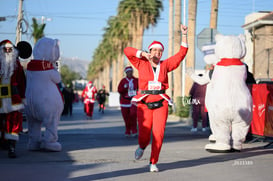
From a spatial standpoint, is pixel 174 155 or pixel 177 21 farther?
pixel 177 21

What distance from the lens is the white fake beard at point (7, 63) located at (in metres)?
8.74

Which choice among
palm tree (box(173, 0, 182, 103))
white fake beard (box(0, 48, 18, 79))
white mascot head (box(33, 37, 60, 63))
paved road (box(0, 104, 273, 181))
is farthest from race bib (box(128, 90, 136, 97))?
palm tree (box(173, 0, 182, 103))

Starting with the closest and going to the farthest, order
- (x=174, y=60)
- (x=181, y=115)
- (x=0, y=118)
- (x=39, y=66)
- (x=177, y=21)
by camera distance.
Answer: (x=174, y=60), (x=0, y=118), (x=39, y=66), (x=181, y=115), (x=177, y=21)

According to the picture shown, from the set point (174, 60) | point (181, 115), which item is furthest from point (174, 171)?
point (181, 115)

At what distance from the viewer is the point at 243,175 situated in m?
6.67

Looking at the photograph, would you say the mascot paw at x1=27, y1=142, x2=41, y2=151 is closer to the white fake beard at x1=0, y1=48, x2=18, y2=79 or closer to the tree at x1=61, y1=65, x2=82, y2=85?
the white fake beard at x1=0, y1=48, x2=18, y2=79

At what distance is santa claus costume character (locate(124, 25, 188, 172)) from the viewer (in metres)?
7.03

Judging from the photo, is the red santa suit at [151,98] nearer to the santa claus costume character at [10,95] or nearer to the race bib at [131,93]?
the santa claus costume character at [10,95]

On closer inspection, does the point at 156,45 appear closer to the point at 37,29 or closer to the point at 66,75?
the point at 37,29

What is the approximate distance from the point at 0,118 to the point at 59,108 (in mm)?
1336

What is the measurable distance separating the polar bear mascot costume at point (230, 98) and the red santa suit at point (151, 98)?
2.26m

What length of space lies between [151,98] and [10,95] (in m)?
3.02

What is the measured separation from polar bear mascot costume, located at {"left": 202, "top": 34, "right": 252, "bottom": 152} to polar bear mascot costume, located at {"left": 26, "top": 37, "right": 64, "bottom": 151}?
3189mm

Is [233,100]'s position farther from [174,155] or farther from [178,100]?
[178,100]
